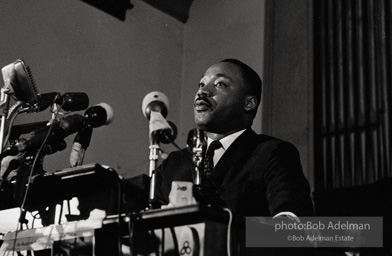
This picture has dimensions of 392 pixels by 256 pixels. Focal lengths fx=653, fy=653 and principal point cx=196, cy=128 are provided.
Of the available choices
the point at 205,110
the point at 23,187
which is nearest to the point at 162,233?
the point at 23,187

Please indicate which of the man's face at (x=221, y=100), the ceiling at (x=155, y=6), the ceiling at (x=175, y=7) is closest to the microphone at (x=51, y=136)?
the man's face at (x=221, y=100)

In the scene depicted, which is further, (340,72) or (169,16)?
(169,16)

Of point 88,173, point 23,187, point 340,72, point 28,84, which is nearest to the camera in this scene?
point 88,173

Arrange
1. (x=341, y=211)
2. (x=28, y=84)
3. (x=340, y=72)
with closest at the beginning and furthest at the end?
(x=28, y=84) → (x=341, y=211) → (x=340, y=72)

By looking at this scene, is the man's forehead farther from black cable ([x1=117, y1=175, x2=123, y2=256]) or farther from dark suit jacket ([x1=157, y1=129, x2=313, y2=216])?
black cable ([x1=117, y1=175, x2=123, y2=256])

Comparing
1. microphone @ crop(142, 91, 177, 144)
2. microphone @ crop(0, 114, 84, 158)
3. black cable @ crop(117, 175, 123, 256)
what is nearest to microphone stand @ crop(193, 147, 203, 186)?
microphone @ crop(142, 91, 177, 144)

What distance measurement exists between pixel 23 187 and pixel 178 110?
3311 mm

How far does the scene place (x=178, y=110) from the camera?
17.6 ft

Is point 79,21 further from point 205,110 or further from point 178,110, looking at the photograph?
point 205,110

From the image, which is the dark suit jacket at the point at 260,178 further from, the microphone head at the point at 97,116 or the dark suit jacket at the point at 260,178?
the microphone head at the point at 97,116

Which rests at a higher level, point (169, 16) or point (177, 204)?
point (169, 16)

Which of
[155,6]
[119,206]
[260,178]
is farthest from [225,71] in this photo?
[155,6]

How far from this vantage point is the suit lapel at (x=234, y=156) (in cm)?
255

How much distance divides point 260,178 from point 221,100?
1.71 feet
